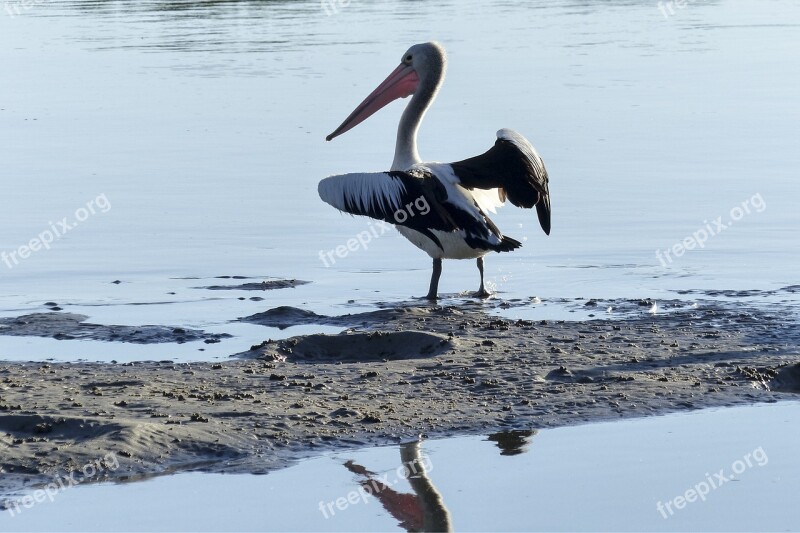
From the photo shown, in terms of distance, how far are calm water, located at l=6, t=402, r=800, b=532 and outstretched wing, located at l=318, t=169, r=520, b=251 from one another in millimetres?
3045

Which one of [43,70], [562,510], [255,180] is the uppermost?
[43,70]

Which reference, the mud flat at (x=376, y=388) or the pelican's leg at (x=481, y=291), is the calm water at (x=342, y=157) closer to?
the pelican's leg at (x=481, y=291)

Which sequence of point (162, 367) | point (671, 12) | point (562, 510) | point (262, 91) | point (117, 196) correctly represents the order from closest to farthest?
point (562, 510) < point (162, 367) < point (117, 196) < point (262, 91) < point (671, 12)

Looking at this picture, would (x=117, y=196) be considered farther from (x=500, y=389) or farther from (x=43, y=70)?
(x=43, y=70)

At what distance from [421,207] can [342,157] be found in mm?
5824

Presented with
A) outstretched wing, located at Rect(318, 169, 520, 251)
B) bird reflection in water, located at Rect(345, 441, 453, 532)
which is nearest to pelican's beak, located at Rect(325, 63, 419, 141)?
outstretched wing, located at Rect(318, 169, 520, 251)

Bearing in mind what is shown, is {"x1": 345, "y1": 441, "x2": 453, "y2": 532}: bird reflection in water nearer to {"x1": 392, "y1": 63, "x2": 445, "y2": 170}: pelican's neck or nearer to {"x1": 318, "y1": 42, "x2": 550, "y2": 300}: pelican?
{"x1": 318, "y1": 42, "x2": 550, "y2": 300}: pelican

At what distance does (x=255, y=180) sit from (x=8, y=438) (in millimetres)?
8034

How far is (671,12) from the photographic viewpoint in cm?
3328

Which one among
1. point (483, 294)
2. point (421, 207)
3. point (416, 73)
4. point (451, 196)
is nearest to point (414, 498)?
point (421, 207)

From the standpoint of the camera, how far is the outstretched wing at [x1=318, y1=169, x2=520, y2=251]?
905cm

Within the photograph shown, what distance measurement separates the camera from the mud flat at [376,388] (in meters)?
5.94

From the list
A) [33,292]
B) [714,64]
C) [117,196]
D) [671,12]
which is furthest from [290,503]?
[671,12]

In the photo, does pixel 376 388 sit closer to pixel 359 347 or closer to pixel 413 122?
pixel 359 347
